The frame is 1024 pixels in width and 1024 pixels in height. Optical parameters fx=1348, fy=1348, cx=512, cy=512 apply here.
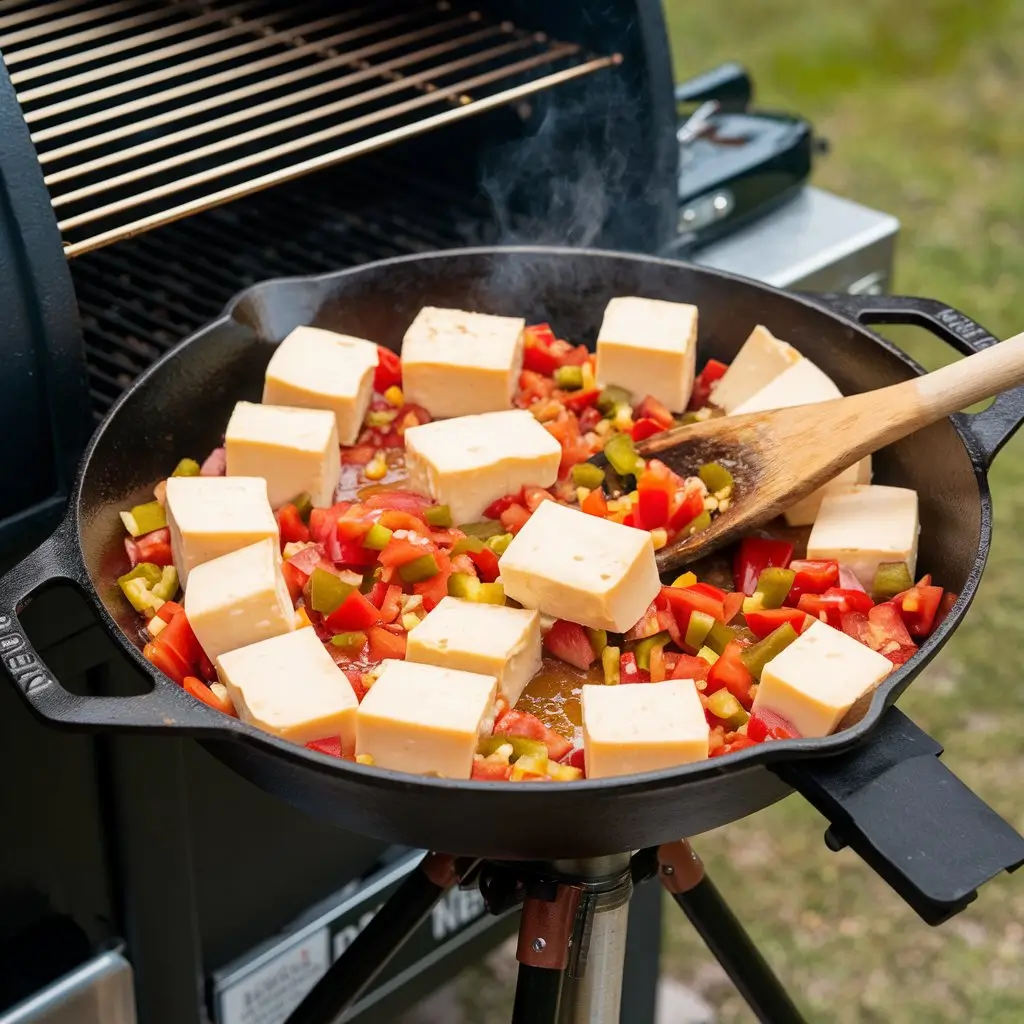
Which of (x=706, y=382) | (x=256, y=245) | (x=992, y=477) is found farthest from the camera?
(x=992, y=477)

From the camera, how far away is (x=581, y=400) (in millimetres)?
2355

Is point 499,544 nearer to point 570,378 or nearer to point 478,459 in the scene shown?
point 478,459

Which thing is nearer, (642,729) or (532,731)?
(642,729)

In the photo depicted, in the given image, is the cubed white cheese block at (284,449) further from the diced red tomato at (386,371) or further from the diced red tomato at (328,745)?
the diced red tomato at (328,745)

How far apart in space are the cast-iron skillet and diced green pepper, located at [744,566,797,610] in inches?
9.5

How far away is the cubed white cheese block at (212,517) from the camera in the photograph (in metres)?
1.95

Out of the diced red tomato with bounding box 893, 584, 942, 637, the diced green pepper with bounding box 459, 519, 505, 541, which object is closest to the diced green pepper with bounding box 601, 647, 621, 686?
the diced green pepper with bounding box 459, 519, 505, 541

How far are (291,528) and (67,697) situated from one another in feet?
2.02

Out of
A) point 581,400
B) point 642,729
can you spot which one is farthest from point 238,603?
point 581,400

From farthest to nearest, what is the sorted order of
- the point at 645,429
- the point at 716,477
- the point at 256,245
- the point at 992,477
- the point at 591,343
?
1. the point at 992,477
2. the point at 256,245
3. the point at 591,343
4. the point at 645,429
5. the point at 716,477

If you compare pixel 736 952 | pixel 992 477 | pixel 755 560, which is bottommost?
pixel 992 477

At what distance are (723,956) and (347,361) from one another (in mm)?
1166

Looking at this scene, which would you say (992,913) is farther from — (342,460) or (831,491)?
(342,460)

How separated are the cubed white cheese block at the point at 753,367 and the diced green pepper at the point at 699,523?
33 centimetres
